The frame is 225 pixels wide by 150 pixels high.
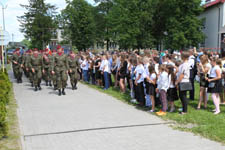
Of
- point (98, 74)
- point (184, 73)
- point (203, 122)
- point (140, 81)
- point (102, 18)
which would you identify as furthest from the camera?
point (102, 18)

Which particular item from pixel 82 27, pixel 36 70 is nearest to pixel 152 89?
pixel 36 70

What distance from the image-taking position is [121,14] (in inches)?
1668

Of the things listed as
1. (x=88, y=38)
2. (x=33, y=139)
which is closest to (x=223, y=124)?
(x=33, y=139)

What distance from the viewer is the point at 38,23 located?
63.8 meters

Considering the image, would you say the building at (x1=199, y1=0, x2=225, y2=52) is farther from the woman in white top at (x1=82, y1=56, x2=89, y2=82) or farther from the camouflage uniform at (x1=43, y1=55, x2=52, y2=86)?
the camouflage uniform at (x1=43, y1=55, x2=52, y2=86)

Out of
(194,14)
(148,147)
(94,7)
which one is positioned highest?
(94,7)

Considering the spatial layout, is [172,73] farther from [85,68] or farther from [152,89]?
[85,68]

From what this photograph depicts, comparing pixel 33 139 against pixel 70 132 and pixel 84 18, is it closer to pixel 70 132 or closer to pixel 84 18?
pixel 70 132

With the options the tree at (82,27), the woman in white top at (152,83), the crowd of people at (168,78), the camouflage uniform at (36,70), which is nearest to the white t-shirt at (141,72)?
the crowd of people at (168,78)

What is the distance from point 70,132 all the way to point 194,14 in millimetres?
35513

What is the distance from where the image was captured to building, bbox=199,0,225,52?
1355 inches

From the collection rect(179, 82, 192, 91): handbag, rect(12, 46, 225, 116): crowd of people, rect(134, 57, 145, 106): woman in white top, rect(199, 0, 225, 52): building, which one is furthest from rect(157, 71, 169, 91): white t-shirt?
rect(199, 0, 225, 52): building

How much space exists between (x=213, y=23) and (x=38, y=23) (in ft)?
138

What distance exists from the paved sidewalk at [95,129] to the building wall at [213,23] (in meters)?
29.9
